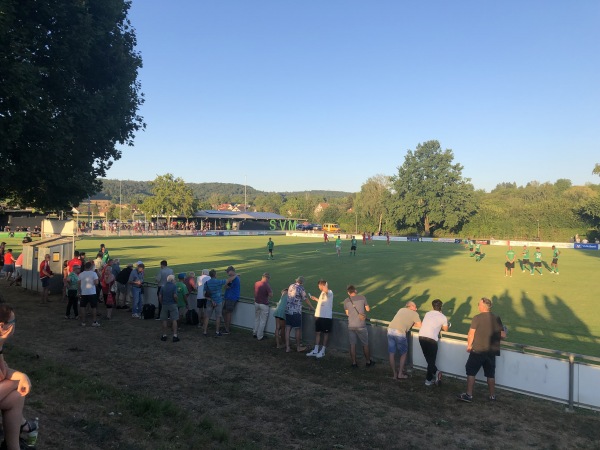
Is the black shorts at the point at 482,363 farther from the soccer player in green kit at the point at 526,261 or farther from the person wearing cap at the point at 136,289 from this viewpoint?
the soccer player in green kit at the point at 526,261

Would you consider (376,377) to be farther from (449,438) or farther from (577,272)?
(577,272)

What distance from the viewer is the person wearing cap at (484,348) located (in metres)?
7.55

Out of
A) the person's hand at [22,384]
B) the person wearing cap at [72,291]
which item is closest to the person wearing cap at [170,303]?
the person wearing cap at [72,291]

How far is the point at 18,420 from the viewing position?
164 inches

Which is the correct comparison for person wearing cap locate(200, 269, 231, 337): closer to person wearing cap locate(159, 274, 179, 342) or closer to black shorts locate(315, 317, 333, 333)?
person wearing cap locate(159, 274, 179, 342)

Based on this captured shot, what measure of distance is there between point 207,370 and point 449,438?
4.85m

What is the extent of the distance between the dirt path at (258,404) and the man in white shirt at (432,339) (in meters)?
0.24

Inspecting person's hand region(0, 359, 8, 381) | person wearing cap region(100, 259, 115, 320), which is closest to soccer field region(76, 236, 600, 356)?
person wearing cap region(100, 259, 115, 320)

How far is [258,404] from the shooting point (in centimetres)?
721

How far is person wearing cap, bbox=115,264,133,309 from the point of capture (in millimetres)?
14138

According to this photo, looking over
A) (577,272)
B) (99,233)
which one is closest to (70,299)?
(577,272)

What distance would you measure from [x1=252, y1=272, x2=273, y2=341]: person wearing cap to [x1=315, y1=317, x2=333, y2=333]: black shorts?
170cm

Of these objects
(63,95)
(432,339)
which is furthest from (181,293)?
(63,95)

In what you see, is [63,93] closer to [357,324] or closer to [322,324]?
[322,324]
